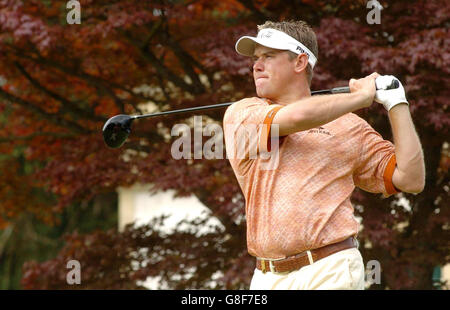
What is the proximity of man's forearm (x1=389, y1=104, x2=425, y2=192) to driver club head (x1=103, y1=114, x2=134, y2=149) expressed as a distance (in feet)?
4.91

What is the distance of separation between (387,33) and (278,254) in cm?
319

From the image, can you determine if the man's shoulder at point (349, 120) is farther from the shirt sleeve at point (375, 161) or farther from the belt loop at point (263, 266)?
the belt loop at point (263, 266)

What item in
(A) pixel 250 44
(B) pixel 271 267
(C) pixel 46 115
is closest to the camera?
(B) pixel 271 267

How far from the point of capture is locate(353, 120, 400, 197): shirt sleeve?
3529mm

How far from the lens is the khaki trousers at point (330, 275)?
10.8ft

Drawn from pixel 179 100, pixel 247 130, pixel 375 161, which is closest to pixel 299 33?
pixel 247 130

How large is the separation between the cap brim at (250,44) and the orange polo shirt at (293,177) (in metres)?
0.24

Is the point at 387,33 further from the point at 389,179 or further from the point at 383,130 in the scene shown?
the point at 389,179

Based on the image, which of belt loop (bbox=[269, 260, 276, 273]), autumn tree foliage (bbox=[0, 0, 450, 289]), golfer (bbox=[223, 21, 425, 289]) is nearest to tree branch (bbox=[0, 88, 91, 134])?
autumn tree foliage (bbox=[0, 0, 450, 289])

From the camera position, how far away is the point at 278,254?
3.35 meters

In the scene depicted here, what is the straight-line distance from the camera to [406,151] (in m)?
3.40

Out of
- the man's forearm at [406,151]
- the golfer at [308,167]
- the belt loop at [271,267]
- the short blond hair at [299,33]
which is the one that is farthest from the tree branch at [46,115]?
the man's forearm at [406,151]

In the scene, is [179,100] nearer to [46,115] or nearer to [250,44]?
[46,115]

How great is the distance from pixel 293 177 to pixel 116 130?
1.31 meters
